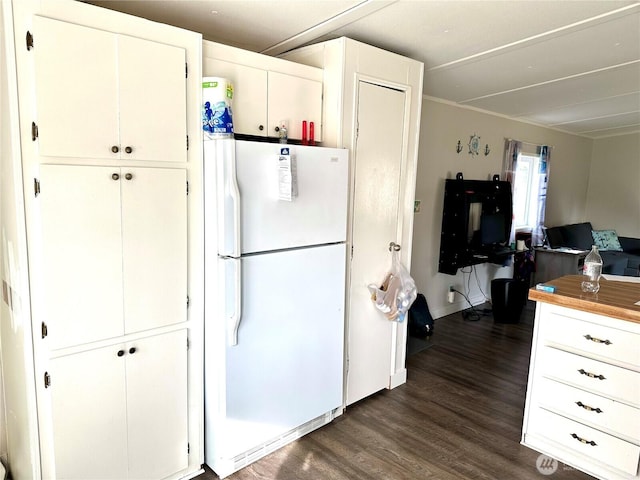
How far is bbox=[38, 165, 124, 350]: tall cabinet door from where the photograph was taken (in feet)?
5.57

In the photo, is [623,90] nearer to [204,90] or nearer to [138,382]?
[204,90]

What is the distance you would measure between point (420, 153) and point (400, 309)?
1.90m

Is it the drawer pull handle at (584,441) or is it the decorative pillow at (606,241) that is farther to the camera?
the decorative pillow at (606,241)

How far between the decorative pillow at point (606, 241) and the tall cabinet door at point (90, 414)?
676 centimetres

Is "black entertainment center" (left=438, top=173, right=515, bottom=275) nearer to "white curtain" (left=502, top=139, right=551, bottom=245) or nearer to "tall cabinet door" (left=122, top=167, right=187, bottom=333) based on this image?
"white curtain" (left=502, top=139, right=551, bottom=245)

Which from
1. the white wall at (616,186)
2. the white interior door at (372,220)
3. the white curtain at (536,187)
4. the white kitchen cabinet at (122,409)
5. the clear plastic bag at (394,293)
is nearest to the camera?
the white kitchen cabinet at (122,409)

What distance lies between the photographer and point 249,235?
2.09 m

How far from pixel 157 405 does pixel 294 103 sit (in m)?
1.72

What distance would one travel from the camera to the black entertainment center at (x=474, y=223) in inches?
175

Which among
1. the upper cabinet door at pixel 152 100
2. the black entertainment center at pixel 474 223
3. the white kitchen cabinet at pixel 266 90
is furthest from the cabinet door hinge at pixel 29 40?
the black entertainment center at pixel 474 223

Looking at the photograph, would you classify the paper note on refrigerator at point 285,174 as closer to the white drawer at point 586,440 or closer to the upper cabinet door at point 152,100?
the upper cabinet door at point 152,100

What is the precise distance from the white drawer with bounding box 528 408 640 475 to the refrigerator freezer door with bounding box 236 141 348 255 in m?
1.52

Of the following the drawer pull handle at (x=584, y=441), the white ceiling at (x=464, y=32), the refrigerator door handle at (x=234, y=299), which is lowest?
the drawer pull handle at (x=584, y=441)

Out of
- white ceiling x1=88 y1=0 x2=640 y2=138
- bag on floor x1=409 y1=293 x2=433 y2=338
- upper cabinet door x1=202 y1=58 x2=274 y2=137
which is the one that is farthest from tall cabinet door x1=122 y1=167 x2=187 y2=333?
bag on floor x1=409 y1=293 x2=433 y2=338
